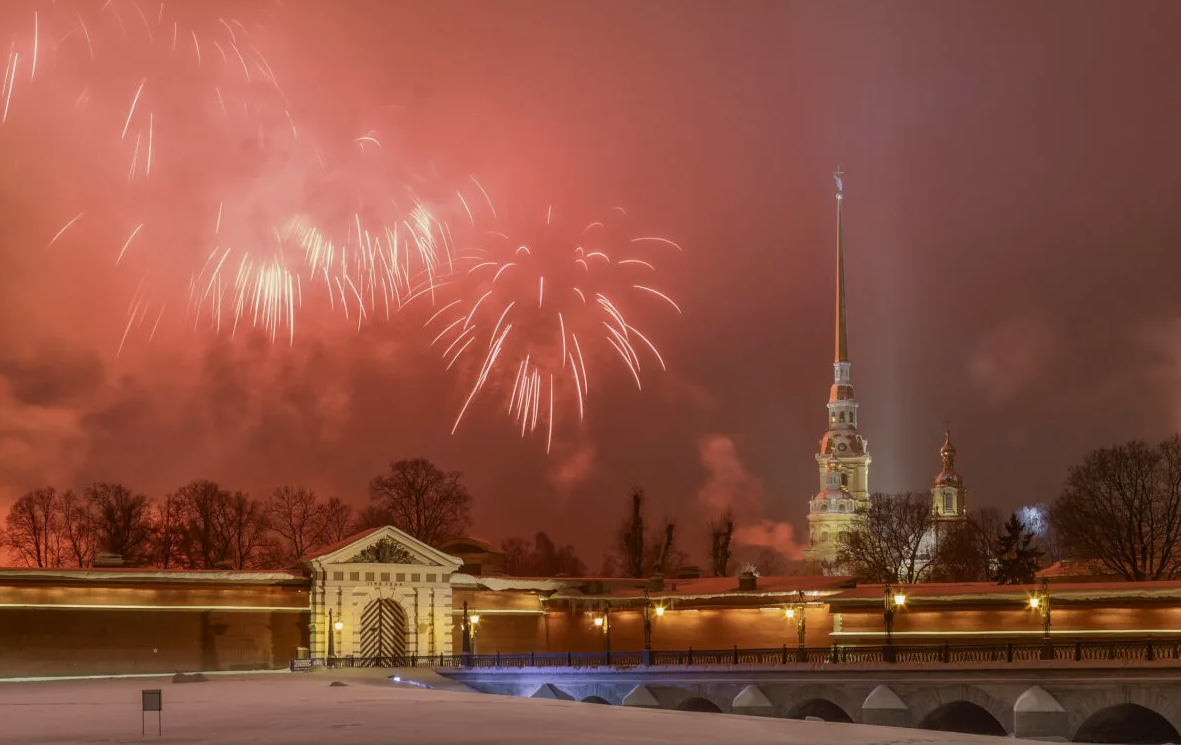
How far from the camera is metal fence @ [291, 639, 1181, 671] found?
4203cm

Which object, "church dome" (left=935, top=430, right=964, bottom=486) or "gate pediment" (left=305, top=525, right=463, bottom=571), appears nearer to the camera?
"gate pediment" (left=305, top=525, right=463, bottom=571)

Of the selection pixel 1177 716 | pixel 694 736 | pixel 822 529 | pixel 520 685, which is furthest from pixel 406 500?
pixel 822 529

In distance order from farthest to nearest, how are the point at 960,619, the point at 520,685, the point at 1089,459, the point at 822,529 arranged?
the point at 822,529 → the point at 1089,459 → the point at 960,619 → the point at 520,685

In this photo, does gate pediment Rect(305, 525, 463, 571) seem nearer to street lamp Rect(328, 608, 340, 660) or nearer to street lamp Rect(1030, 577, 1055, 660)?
street lamp Rect(328, 608, 340, 660)

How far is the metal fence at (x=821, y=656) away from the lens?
42031mm

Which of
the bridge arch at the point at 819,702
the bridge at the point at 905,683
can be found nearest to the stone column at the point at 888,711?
the bridge at the point at 905,683

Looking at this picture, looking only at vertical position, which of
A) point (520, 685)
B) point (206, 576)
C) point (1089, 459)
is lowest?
point (520, 685)

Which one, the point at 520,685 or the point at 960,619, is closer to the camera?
the point at 520,685

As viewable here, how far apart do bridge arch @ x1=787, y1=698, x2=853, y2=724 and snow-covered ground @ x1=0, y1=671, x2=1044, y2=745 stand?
11919 mm

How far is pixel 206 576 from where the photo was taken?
57750mm

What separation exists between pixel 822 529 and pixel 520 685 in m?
141

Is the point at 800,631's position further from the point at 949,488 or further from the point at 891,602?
A: the point at 949,488

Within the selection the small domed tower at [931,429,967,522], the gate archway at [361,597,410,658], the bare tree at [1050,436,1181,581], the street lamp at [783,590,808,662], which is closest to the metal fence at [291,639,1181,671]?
the street lamp at [783,590,808,662]

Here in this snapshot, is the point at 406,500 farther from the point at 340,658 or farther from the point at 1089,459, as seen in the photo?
the point at 1089,459
